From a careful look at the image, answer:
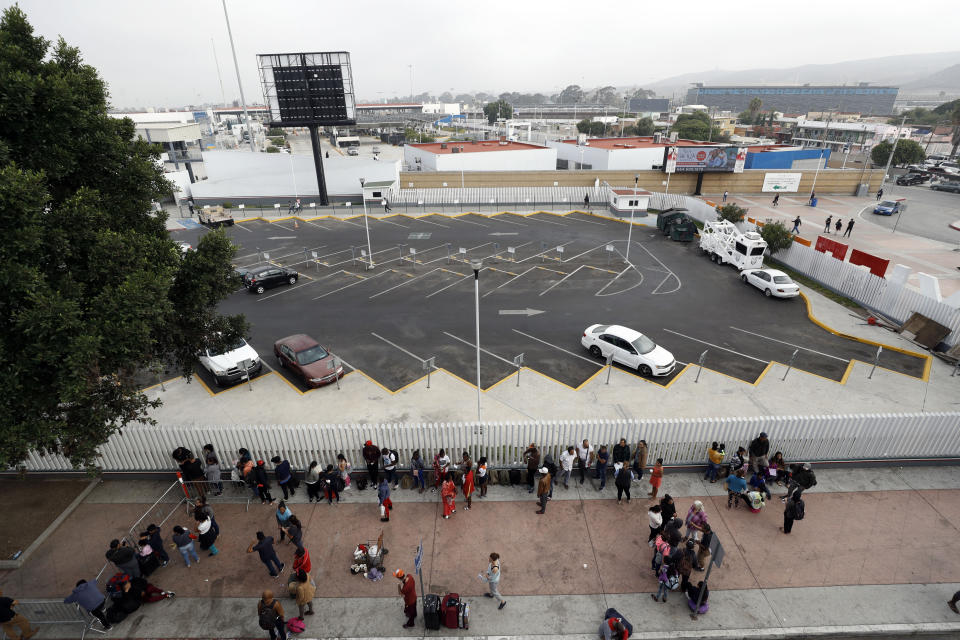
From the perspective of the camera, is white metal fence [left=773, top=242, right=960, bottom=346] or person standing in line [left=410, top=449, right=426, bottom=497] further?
white metal fence [left=773, top=242, right=960, bottom=346]

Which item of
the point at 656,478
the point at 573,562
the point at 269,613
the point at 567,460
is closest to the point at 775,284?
the point at 656,478

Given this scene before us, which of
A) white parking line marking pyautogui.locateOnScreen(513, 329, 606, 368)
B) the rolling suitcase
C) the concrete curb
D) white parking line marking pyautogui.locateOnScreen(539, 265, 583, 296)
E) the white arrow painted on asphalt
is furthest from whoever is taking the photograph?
white parking line marking pyautogui.locateOnScreen(539, 265, 583, 296)

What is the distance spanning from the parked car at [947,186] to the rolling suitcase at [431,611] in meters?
76.2

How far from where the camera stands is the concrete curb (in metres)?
10.9

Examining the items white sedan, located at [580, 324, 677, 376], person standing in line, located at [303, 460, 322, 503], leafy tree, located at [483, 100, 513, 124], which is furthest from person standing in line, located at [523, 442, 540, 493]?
leafy tree, located at [483, 100, 513, 124]

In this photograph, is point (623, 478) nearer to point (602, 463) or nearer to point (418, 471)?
point (602, 463)

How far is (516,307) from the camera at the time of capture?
2516cm

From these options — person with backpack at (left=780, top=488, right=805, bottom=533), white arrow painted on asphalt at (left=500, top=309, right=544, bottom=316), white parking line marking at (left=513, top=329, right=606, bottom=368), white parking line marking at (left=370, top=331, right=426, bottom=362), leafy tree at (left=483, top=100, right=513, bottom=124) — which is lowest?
white parking line marking at (left=513, top=329, right=606, bottom=368)

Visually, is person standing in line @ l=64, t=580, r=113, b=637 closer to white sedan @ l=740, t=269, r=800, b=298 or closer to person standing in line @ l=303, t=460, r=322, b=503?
person standing in line @ l=303, t=460, r=322, b=503

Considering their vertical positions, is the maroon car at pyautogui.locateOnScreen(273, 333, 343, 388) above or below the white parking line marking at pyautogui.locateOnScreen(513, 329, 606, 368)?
above

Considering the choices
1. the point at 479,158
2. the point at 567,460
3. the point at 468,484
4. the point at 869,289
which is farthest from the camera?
the point at 479,158

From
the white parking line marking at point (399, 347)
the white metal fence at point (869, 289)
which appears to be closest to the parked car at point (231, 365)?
the white parking line marking at point (399, 347)

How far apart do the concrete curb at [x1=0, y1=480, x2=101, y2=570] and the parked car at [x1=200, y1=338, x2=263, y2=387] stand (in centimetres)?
511

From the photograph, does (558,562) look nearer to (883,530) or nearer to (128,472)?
(883,530)
